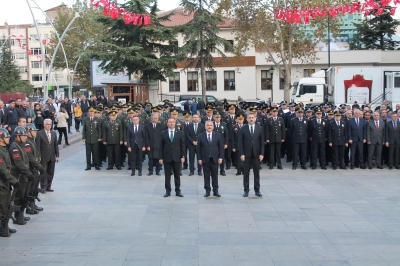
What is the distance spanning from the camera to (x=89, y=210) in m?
10.9

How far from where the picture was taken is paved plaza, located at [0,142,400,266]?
7742 millimetres

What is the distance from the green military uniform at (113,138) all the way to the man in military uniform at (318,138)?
6.29 m

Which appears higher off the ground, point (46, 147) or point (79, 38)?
point (79, 38)

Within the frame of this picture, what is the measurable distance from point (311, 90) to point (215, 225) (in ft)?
103

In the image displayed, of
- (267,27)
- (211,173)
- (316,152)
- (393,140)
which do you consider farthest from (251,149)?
(267,27)

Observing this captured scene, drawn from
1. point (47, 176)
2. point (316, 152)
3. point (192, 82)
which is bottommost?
point (47, 176)

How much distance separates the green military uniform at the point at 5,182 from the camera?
342 inches

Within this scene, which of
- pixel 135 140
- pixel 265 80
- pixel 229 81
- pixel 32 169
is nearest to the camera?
pixel 32 169

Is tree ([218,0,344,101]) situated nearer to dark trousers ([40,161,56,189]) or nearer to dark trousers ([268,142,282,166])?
dark trousers ([268,142,282,166])

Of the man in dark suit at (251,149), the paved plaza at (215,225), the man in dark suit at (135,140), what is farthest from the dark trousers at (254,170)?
the man in dark suit at (135,140)

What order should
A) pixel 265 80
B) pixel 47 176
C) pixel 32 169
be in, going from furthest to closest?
pixel 265 80, pixel 47 176, pixel 32 169

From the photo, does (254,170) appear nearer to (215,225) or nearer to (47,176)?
(215,225)

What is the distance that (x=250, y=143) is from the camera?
1214 cm

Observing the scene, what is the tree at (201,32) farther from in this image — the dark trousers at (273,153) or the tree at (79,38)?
the tree at (79,38)
